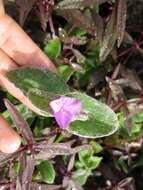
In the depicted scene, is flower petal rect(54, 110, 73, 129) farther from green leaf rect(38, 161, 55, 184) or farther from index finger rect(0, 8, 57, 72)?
green leaf rect(38, 161, 55, 184)

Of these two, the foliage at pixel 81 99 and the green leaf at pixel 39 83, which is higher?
the green leaf at pixel 39 83

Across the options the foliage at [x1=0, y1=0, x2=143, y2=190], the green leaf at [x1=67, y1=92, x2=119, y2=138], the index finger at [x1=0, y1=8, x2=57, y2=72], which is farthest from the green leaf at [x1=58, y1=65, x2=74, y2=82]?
the green leaf at [x1=67, y1=92, x2=119, y2=138]

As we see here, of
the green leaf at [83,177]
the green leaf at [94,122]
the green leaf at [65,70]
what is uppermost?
the green leaf at [94,122]

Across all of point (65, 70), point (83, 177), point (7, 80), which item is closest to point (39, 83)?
point (7, 80)

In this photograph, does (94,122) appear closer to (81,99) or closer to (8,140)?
(81,99)

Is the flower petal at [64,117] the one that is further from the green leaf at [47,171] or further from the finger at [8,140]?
the green leaf at [47,171]

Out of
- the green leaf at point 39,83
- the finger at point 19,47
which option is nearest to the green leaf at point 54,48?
the finger at point 19,47
